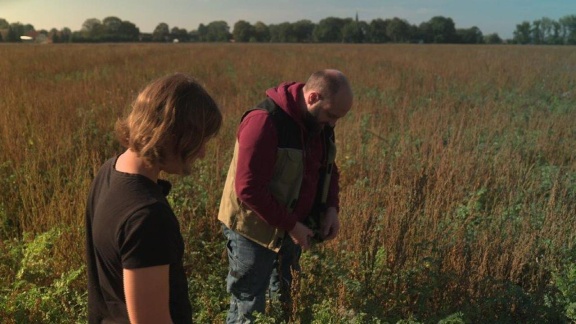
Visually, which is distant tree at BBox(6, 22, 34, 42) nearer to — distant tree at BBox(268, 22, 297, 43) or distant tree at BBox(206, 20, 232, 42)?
distant tree at BBox(206, 20, 232, 42)

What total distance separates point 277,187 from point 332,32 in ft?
290

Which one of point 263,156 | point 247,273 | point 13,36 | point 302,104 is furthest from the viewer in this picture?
point 13,36

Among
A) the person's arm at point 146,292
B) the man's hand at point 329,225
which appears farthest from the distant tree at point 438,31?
the person's arm at point 146,292

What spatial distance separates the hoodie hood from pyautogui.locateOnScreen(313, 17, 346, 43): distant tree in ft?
277

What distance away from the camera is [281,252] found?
2352mm

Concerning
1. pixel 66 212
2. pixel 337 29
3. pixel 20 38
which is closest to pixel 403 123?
pixel 66 212

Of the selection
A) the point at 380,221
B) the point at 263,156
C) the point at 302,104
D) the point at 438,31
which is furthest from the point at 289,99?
the point at 438,31

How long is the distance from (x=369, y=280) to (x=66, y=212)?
8.13 feet

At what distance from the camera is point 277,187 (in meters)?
2.02

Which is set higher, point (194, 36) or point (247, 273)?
point (194, 36)

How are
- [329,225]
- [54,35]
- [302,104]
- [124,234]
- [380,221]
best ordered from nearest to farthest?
[124,234]
[302,104]
[329,225]
[380,221]
[54,35]

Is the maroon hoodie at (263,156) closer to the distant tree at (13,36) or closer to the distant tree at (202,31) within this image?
the distant tree at (13,36)

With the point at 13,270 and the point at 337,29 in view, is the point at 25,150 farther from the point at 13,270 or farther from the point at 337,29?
the point at 337,29

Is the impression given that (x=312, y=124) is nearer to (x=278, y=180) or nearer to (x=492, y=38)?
(x=278, y=180)
